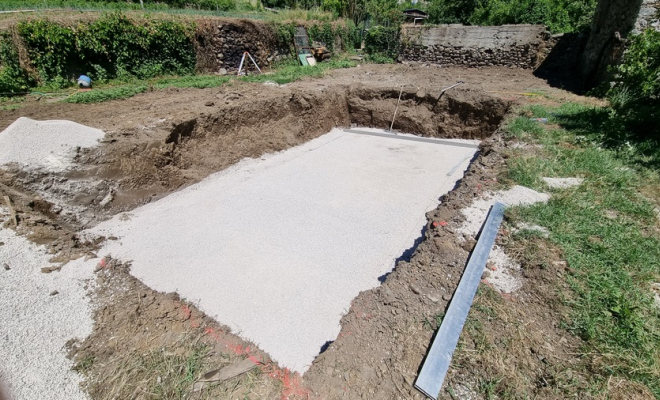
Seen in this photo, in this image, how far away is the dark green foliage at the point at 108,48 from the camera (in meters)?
8.90

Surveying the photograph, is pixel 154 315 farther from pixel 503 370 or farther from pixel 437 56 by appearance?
pixel 437 56

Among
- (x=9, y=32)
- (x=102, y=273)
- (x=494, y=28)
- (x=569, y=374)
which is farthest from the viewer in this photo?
(x=494, y=28)

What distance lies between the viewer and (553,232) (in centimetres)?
364

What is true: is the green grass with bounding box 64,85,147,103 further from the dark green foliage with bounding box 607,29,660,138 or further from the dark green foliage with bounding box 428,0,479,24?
the dark green foliage with bounding box 428,0,479,24

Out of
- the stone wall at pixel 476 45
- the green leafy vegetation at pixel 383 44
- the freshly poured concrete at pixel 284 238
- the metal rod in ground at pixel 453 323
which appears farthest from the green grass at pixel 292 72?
the metal rod in ground at pixel 453 323

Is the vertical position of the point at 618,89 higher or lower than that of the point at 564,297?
higher

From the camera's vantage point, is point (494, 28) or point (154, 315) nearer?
point (154, 315)

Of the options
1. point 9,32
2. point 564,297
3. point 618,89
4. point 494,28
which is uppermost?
point 494,28

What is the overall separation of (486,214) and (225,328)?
148 inches

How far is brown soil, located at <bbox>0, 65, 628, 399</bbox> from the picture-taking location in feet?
7.92

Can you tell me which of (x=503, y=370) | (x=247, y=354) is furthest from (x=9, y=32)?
(x=503, y=370)

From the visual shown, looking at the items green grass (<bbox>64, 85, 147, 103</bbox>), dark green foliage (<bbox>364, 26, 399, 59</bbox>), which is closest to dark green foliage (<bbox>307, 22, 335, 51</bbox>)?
dark green foliage (<bbox>364, 26, 399, 59</bbox>)

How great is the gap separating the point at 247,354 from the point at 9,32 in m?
11.6

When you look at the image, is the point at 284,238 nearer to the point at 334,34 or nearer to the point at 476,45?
the point at 476,45
